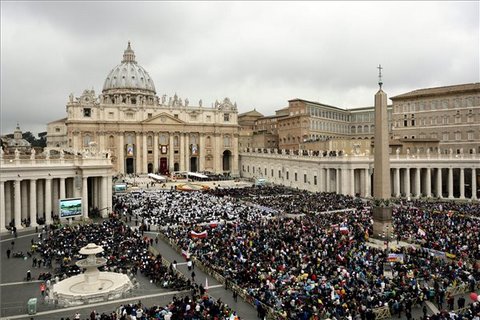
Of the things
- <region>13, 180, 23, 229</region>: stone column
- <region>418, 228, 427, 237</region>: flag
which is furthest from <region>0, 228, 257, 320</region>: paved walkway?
<region>418, 228, 427, 237</region>: flag

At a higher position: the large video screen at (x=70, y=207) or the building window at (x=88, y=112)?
the building window at (x=88, y=112)

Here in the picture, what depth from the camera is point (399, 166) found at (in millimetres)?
55156

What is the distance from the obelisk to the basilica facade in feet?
202

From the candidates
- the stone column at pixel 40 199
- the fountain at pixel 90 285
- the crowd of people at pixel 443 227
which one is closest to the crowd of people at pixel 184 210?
the stone column at pixel 40 199

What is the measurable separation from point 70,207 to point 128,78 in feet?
291

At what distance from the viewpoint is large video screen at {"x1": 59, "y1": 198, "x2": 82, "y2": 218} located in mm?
34938

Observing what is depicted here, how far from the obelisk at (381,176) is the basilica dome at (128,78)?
314ft

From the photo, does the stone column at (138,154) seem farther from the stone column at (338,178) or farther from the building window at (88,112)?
the stone column at (338,178)

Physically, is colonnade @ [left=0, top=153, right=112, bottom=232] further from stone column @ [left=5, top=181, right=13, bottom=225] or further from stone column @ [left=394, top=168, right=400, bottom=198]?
stone column @ [left=394, top=168, right=400, bottom=198]

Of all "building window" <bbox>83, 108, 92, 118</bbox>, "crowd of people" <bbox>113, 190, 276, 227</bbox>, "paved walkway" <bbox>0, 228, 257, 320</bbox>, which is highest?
"building window" <bbox>83, 108, 92, 118</bbox>

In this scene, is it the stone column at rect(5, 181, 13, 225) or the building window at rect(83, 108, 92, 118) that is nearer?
the stone column at rect(5, 181, 13, 225)

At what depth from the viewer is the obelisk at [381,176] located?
29609 mm

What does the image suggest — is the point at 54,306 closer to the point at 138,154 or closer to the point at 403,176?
the point at 403,176

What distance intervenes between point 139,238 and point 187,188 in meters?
30.1
